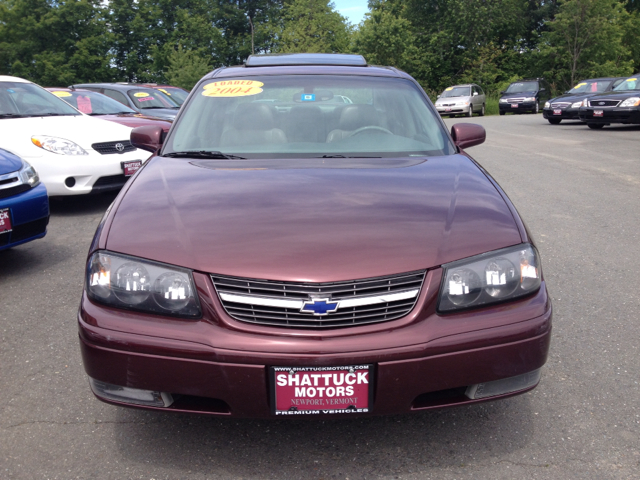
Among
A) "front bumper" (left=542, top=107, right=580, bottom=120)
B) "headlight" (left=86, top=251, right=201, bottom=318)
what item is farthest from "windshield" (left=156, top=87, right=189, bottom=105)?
"headlight" (left=86, top=251, right=201, bottom=318)

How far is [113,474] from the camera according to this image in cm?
227

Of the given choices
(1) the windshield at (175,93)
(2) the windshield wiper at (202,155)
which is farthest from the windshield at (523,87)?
(2) the windshield wiper at (202,155)

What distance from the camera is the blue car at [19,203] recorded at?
456cm

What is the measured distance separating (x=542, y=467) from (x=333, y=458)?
2.49 feet

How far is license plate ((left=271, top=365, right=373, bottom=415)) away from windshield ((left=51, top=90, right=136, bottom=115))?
8672 mm

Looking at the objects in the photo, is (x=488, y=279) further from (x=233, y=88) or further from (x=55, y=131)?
(x=55, y=131)

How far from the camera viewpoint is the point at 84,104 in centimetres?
984

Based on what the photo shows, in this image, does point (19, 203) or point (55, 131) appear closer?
point (19, 203)

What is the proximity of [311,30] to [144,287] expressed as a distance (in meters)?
59.6

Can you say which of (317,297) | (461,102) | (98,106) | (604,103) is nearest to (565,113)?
(604,103)

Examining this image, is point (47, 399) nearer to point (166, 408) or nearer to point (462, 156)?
point (166, 408)

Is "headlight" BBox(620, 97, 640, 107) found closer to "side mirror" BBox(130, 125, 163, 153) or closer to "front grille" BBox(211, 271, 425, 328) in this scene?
"side mirror" BBox(130, 125, 163, 153)

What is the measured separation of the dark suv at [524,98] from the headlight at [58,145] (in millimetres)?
25713

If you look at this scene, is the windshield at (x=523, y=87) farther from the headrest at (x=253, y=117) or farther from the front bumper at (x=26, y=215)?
the headrest at (x=253, y=117)
